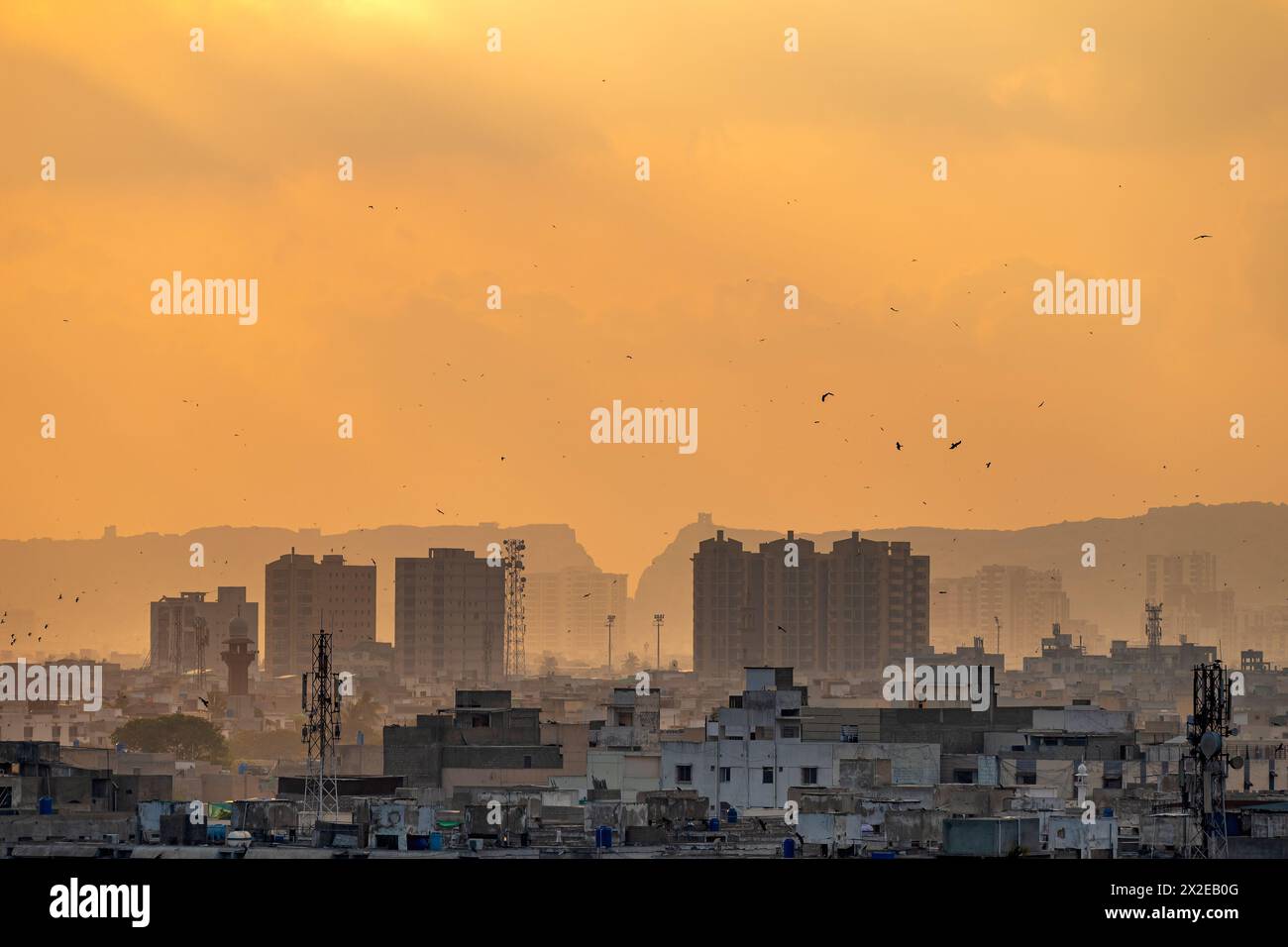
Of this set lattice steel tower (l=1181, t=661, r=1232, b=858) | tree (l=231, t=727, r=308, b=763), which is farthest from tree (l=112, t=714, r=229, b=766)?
lattice steel tower (l=1181, t=661, r=1232, b=858)

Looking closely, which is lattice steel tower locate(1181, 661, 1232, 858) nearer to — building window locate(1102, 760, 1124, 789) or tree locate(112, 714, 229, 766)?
building window locate(1102, 760, 1124, 789)

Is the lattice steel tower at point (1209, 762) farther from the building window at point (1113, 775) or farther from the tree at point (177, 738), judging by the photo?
the tree at point (177, 738)

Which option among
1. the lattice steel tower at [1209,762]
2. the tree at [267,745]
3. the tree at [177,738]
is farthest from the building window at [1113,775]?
the tree at [267,745]

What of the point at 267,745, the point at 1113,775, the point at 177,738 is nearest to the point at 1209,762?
the point at 1113,775

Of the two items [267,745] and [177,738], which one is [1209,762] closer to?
[177,738]
